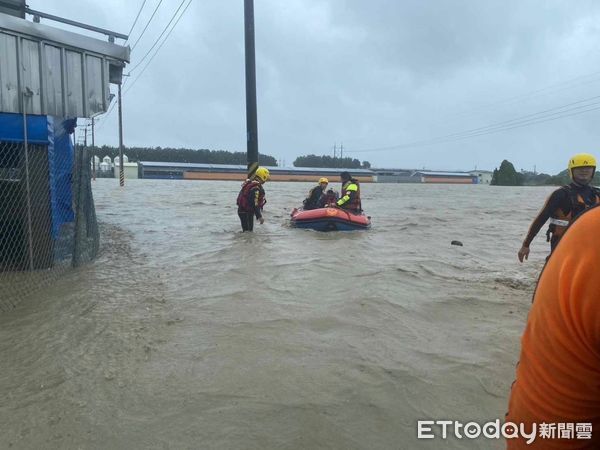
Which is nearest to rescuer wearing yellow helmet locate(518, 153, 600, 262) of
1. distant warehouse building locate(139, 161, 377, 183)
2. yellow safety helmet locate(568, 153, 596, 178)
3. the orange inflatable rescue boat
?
yellow safety helmet locate(568, 153, 596, 178)

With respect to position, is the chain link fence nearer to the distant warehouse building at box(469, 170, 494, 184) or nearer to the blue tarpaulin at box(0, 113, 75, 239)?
the blue tarpaulin at box(0, 113, 75, 239)

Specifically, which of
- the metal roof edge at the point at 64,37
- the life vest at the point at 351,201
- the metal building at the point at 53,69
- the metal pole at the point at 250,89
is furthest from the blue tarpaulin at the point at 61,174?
the life vest at the point at 351,201

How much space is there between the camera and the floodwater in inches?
123

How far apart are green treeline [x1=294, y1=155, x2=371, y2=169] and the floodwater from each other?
410ft

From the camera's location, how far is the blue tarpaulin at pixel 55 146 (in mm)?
6823

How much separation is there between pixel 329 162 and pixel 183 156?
128 ft

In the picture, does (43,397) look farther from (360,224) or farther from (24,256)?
(360,224)

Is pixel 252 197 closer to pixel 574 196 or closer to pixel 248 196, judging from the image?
pixel 248 196

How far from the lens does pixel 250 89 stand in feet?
48.4

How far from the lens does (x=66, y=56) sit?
8312mm

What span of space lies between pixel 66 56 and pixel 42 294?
432 centimetres

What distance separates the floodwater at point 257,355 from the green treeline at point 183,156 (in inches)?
4589

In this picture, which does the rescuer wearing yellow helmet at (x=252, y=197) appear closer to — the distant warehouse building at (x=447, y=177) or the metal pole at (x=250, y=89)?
the metal pole at (x=250, y=89)

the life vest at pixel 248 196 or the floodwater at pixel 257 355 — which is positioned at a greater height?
the life vest at pixel 248 196
